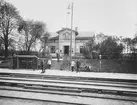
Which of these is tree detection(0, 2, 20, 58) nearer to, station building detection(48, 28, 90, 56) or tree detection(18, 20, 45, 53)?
tree detection(18, 20, 45, 53)

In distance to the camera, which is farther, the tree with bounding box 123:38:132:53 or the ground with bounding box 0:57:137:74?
the tree with bounding box 123:38:132:53

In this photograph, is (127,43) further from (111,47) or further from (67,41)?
(67,41)

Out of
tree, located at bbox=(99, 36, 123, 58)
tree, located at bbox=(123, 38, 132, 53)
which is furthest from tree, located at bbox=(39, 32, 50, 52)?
tree, located at bbox=(123, 38, 132, 53)

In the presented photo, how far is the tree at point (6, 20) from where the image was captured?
93.4ft

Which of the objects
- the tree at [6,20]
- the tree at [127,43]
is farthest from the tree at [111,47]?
the tree at [6,20]

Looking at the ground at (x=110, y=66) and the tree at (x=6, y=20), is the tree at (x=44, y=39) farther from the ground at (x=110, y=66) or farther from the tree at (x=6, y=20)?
the ground at (x=110, y=66)

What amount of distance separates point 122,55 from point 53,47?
70.0 ft

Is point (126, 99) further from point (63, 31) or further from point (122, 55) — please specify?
point (63, 31)

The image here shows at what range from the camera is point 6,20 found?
28641 millimetres

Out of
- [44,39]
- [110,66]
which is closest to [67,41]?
[44,39]

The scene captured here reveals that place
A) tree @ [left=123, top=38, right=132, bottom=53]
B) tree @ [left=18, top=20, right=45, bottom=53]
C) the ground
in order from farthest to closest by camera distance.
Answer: tree @ [left=18, top=20, right=45, bottom=53]
tree @ [left=123, top=38, right=132, bottom=53]
the ground

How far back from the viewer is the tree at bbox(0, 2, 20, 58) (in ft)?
93.4

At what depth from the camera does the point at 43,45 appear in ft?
119

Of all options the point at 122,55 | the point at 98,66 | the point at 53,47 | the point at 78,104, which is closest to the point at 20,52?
the point at 53,47
